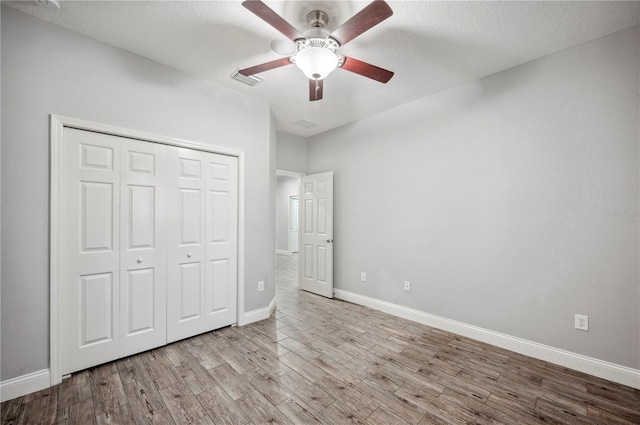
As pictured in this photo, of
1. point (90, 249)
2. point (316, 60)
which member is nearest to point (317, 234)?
point (90, 249)

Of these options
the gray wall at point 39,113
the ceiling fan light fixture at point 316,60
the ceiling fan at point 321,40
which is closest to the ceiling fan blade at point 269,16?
the ceiling fan at point 321,40

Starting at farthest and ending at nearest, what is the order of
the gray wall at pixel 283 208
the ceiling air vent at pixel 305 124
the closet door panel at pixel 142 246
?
the gray wall at pixel 283 208 < the ceiling air vent at pixel 305 124 < the closet door panel at pixel 142 246

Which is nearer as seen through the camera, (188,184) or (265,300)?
(188,184)

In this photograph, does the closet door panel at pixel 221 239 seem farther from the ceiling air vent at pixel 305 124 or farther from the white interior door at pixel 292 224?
the white interior door at pixel 292 224

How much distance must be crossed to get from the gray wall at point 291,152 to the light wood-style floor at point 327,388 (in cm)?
277

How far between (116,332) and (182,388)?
876mm

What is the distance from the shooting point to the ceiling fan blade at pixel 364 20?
1495 mm

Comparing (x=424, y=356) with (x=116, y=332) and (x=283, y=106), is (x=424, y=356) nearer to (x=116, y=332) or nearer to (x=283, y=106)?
(x=116, y=332)

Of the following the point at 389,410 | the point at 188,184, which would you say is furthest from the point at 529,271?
the point at 188,184

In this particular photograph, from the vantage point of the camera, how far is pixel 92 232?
2.32m

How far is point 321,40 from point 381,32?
0.57 meters

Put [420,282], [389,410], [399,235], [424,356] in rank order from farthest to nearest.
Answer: [399,235], [420,282], [424,356], [389,410]

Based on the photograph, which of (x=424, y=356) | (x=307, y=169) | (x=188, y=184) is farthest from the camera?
(x=307, y=169)

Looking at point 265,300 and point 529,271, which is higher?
point 529,271
